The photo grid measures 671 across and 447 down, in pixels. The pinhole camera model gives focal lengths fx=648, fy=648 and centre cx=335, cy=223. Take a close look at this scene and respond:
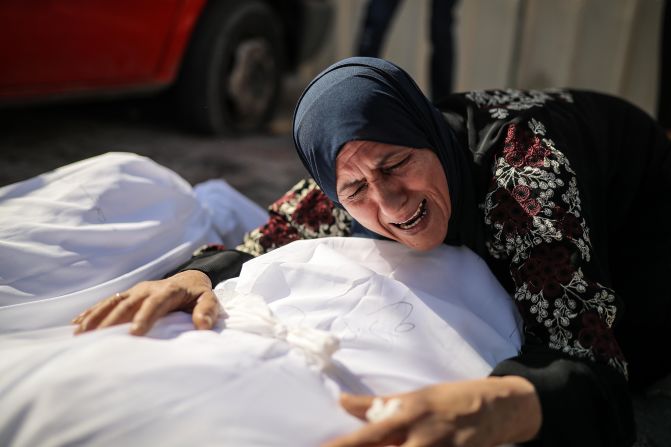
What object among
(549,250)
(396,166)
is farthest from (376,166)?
(549,250)

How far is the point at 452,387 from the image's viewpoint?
3.56ft

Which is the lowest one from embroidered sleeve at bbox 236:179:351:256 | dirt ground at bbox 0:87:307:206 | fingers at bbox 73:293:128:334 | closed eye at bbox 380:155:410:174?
dirt ground at bbox 0:87:307:206

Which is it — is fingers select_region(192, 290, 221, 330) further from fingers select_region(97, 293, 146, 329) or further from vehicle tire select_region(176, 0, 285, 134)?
vehicle tire select_region(176, 0, 285, 134)

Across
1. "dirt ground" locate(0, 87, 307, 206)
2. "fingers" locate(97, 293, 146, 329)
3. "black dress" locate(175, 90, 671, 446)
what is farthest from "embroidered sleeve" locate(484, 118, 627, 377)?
"dirt ground" locate(0, 87, 307, 206)

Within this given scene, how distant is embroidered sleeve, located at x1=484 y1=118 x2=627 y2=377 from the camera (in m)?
1.31

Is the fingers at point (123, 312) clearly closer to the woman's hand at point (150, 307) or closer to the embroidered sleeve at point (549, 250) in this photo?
the woman's hand at point (150, 307)

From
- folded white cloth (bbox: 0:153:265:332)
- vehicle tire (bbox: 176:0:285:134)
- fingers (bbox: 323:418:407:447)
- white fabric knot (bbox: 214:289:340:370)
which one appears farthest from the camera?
vehicle tire (bbox: 176:0:285:134)

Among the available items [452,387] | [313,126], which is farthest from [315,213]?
[452,387]

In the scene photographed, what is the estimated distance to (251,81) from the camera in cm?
448

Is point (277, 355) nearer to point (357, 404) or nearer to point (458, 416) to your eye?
point (357, 404)

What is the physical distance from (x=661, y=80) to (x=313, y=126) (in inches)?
128

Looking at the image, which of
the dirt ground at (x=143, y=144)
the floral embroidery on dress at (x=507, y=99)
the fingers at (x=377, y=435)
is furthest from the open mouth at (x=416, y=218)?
the dirt ground at (x=143, y=144)

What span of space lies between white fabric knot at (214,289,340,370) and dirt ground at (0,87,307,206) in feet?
6.30

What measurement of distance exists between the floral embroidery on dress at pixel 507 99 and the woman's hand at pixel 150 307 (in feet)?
Result: 2.79
